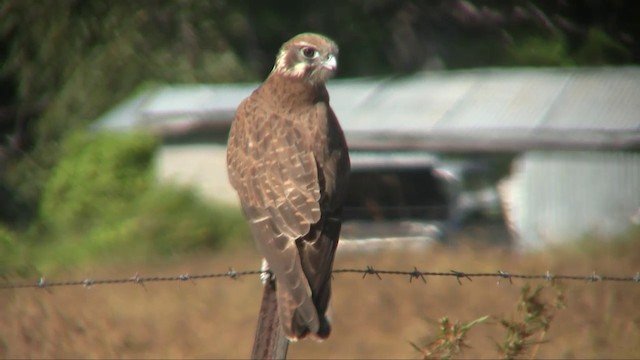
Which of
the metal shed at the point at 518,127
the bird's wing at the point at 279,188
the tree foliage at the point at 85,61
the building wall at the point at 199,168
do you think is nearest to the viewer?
the bird's wing at the point at 279,188

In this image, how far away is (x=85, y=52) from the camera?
32.7m

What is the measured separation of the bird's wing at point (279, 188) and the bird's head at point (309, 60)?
1.08 ft

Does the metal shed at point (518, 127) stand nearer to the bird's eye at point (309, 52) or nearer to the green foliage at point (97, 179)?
the green foliage at point (97, 179)

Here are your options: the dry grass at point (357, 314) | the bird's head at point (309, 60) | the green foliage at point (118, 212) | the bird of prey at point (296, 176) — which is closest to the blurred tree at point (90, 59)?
the green foliage at point (118, 212)

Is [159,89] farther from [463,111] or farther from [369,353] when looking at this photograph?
[369,353]

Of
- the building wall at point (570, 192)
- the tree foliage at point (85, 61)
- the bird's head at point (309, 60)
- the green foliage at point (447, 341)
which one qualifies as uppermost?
the bird's head at point (309, 60)

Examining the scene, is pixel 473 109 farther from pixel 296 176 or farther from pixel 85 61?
pixel 296 176

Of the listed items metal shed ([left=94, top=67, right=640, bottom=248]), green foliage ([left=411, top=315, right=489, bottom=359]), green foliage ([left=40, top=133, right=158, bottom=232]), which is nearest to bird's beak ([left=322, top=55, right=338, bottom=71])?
green foliage ([left=411, top=315, right=489, bottom=359])

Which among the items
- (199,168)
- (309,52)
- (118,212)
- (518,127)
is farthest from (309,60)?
(199,168)

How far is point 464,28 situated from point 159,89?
1512 cm

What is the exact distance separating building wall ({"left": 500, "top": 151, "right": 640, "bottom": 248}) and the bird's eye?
15744 mm

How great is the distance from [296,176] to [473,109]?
1944cm

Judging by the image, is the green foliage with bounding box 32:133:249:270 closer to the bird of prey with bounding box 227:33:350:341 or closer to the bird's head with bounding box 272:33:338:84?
the bird's head with bounding box 272:33:338:84

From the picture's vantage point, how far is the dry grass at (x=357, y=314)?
801cm
